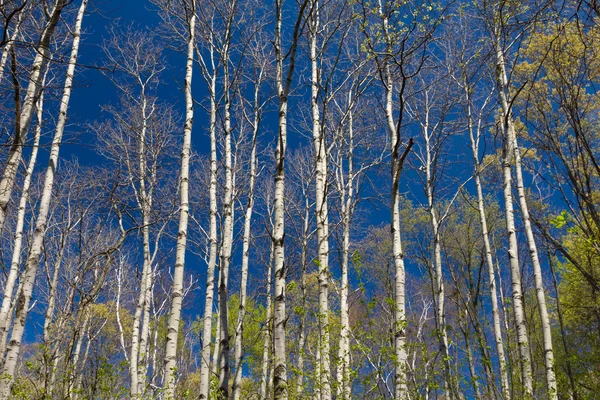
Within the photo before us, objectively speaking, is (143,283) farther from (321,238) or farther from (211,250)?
(321,238)

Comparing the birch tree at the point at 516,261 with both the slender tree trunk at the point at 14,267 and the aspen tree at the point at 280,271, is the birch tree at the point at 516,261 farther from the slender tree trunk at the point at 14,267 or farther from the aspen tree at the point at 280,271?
the slender tree trunk at the point at 14,267

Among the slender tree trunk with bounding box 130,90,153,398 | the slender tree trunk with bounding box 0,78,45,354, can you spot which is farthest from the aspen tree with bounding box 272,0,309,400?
the slender tree trunk with bounding box 130,90,153,398

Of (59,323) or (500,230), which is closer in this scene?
(59,323)

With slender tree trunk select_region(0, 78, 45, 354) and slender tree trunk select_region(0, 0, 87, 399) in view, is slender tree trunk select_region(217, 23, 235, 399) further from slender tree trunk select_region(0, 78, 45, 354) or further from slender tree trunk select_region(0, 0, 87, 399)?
slender tree trunk select_region(0, 78, 45, 354)

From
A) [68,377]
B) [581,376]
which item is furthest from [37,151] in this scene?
[581,376]

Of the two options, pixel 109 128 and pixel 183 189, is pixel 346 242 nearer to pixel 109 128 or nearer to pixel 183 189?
pixel 183 189

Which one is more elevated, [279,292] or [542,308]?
[542,308]

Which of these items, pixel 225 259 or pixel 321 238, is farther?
pixel 225 259

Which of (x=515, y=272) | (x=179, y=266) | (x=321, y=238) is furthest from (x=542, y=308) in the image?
(x=179, y=266)

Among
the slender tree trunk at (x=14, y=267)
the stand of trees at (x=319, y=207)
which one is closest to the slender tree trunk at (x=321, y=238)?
the stand of trees at (x=319, y=207)

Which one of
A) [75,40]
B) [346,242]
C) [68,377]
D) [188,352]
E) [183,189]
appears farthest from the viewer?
[188,352]

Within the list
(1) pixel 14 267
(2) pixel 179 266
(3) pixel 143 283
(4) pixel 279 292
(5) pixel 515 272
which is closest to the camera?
(4) pixel 279 292

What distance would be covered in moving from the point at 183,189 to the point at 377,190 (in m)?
7.51

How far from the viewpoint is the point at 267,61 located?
1076 cm
